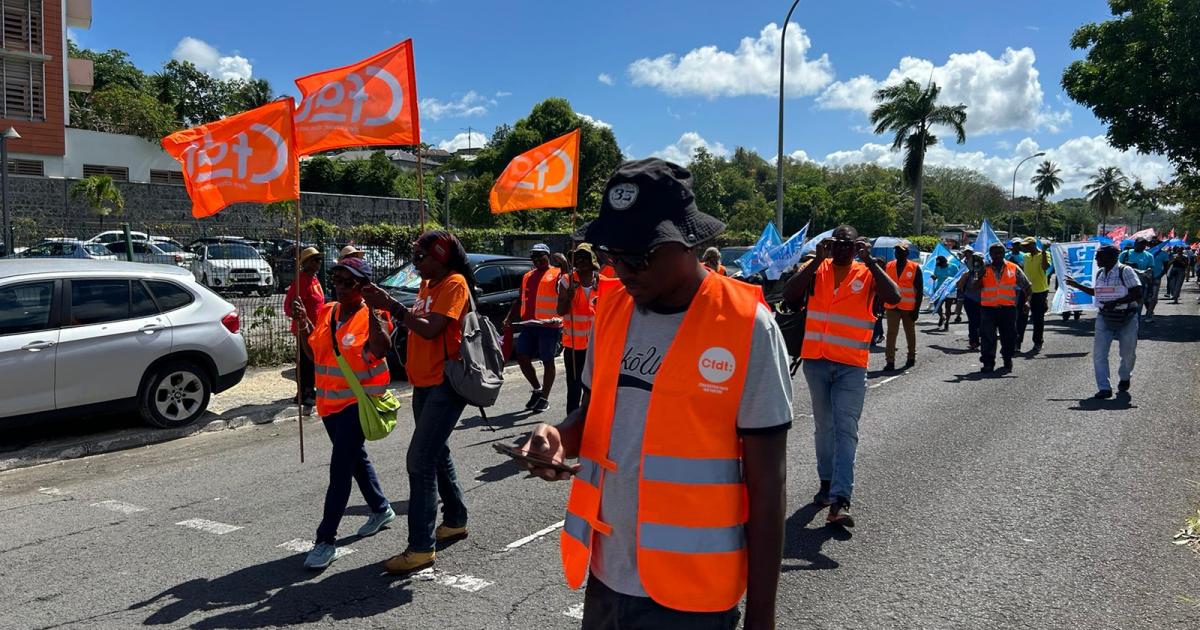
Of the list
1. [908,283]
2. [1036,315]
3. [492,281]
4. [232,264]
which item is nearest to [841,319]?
[908,283]

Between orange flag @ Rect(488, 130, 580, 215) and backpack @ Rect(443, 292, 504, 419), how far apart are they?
4876 mm

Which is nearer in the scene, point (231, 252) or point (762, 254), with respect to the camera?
point (762, 254)

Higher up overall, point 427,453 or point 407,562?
point 427,453

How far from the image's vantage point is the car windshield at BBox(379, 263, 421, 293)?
1206 centimetres

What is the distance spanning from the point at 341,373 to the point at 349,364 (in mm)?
86

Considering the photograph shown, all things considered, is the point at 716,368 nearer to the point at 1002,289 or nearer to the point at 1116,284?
the point at 1116,284

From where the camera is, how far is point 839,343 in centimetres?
532

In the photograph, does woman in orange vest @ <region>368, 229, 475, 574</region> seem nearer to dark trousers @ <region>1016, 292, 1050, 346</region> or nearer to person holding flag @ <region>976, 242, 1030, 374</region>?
person holding flag @ <region>976, 242, 1030, 374</region>

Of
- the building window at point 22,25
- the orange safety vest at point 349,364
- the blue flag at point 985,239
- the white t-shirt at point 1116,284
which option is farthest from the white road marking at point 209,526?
the building window at point 22,25

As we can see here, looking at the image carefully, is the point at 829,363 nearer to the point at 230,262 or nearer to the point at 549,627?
the point at 549,627

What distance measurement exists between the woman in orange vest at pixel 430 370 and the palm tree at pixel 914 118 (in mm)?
50824

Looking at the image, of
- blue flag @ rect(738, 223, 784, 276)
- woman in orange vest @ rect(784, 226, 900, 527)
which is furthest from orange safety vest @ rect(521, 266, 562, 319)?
blue flag @ rect(738, 223, 784, 276)

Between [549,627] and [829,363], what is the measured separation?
8.38 ft

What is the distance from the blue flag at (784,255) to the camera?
15.0 metres
